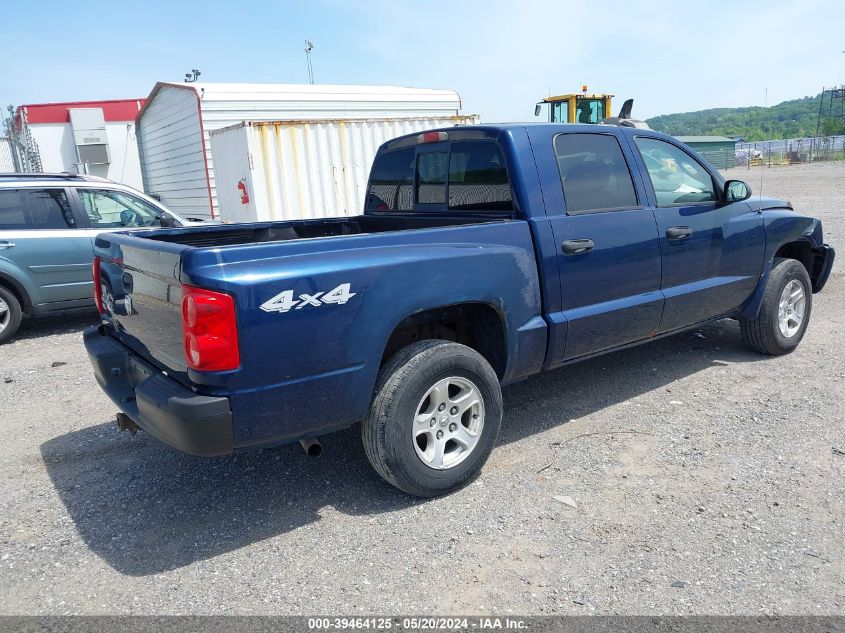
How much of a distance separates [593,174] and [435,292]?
1.58 m

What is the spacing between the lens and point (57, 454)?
164 inches

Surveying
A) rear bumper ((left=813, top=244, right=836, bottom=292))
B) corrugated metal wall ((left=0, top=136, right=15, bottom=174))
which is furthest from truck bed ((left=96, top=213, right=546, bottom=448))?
corrugated metal wall ((left=0, top=136, right=15, bottom=174))

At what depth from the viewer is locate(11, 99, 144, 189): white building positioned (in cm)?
2584

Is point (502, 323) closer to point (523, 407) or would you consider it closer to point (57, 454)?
point (523, 407)

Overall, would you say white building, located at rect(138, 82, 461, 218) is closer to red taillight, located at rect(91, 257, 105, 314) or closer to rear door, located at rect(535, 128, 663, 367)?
red taillight, located at rect(91, 257, 105, 314)

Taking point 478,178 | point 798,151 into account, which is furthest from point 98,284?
point 798,151

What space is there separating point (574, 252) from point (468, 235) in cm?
78

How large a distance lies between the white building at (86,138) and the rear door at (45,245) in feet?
67.1

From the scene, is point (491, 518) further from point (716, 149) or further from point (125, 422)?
point (716, 149)

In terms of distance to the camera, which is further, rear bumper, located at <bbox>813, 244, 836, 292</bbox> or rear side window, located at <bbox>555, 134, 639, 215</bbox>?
rear bumper, located at <bbox>813, 244, 836, 292</bbox>

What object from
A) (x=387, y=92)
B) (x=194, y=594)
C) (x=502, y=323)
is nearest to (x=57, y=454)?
(x=194, y=594)

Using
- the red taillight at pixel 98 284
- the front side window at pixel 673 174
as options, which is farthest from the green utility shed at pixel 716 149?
the red taillight at pixel 98 284

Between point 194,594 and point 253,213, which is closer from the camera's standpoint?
point 194,594

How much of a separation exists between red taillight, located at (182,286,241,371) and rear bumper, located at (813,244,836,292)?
213 inches
